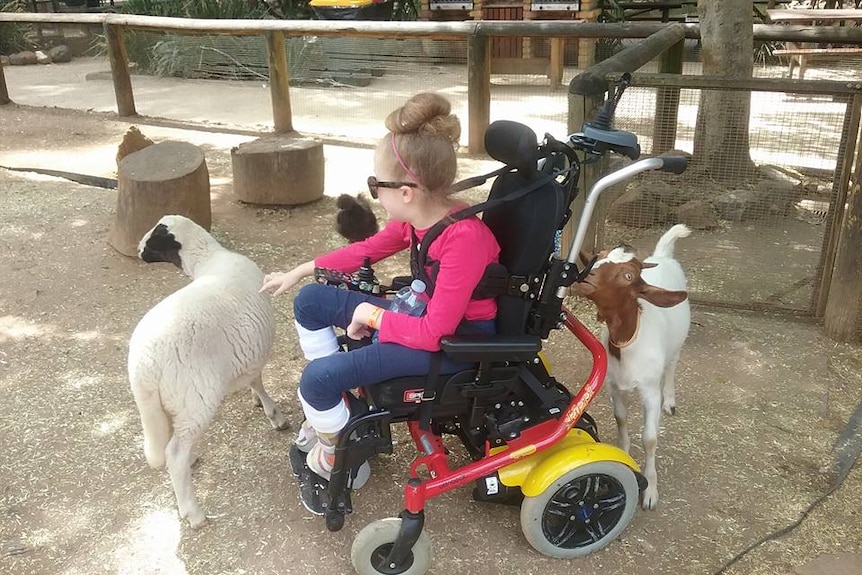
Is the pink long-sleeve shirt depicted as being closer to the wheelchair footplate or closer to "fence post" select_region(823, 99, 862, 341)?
the wheelchair footplate

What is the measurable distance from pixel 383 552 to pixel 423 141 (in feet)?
4.11

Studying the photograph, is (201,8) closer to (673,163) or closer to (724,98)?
(724,98)

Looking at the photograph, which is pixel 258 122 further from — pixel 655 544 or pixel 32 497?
pixel 655 544

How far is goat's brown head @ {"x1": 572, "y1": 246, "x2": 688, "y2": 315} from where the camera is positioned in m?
2.42

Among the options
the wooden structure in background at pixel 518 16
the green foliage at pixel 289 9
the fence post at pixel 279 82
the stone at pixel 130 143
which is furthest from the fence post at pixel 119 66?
the green foliage at pixel 289 9

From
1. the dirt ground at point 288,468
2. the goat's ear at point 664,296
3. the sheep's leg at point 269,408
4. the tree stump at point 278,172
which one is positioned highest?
the goat's ear at point 664,296

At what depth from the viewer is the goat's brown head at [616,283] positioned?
2.42 metres

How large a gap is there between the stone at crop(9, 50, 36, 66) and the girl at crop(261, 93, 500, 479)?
14.3 meters

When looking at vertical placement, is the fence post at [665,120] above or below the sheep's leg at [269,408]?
above

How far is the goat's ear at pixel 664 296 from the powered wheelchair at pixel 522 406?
23 centimetres

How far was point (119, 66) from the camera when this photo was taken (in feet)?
30.0

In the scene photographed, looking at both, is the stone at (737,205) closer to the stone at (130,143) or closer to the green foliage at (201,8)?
the stone at (130,143)

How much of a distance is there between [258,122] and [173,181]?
4486 mm

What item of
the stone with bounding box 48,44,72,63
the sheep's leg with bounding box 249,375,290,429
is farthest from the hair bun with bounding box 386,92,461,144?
the stone with bounding box 48,44,72,63
